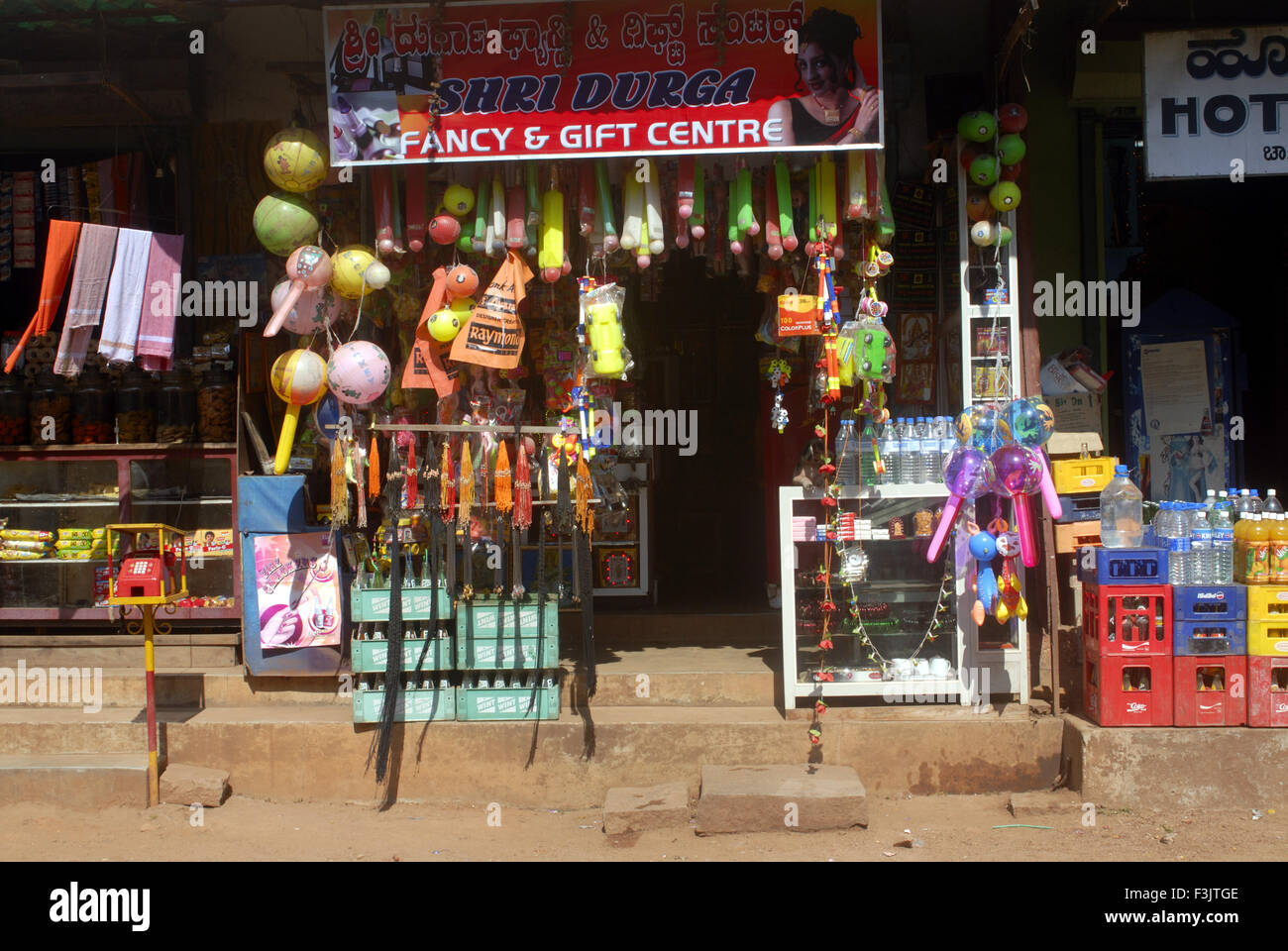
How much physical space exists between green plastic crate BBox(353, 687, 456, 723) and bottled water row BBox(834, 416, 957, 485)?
2614 mm

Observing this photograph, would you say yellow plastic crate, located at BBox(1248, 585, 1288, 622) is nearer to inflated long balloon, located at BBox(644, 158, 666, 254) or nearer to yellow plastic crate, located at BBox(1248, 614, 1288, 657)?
yellow plastic crate, located at BBox(1248, 614, 1288, 657)

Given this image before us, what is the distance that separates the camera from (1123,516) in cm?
627

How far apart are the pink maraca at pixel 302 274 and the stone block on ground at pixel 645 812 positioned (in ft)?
10.5

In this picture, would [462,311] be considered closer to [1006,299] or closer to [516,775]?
[516,775]

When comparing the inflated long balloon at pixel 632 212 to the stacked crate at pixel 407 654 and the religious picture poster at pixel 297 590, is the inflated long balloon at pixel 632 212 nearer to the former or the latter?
the stacked crate at pixel 407 654

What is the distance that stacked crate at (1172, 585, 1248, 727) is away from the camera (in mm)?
6000

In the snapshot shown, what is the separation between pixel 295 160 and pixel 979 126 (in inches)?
151

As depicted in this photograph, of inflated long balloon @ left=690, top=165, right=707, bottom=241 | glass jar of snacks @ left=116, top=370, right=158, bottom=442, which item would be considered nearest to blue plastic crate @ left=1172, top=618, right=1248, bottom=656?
inflated long balloon @ left=690, top=165, right=707, bottom=241

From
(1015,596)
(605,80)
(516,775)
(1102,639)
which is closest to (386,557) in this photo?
(516,775)

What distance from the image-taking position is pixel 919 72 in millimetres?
7387

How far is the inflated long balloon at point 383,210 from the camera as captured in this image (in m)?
6.48

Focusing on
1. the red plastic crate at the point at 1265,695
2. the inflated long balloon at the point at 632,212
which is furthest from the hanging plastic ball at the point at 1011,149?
the red plastic crate at the point at 1265,695

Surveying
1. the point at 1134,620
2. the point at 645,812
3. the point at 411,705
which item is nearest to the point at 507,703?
the point at 411,705

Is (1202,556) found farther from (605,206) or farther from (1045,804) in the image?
(605,206)
